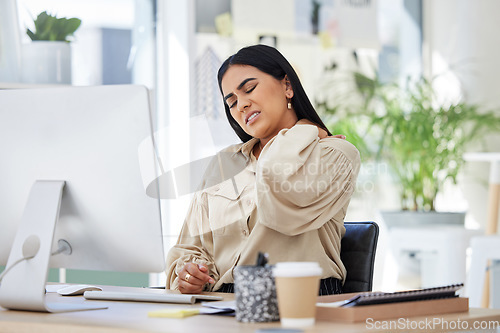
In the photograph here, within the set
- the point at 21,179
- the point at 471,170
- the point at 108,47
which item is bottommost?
the point at 471,170

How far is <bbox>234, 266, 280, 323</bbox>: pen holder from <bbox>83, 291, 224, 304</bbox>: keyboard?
30cm

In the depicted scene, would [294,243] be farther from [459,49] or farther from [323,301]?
[459,49]

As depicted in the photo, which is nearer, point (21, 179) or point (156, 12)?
point (21, 179)

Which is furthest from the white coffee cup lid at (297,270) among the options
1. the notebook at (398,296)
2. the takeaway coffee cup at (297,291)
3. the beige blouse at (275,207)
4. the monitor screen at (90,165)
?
the beige blouse at (275,207)

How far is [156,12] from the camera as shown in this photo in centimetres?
353

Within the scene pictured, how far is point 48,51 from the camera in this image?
2650mm

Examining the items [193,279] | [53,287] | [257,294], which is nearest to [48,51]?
[53,287]

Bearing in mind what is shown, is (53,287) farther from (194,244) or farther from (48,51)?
(48,51)

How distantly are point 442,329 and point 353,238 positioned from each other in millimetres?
704

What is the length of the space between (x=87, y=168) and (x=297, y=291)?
531 millimetres

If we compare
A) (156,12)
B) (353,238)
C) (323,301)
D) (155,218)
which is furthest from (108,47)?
(323,301)

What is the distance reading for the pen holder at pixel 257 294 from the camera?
3.68ft

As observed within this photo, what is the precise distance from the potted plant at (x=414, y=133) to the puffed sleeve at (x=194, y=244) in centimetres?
217

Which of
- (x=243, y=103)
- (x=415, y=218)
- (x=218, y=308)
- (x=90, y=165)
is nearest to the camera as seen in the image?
(x=218, y=308)
